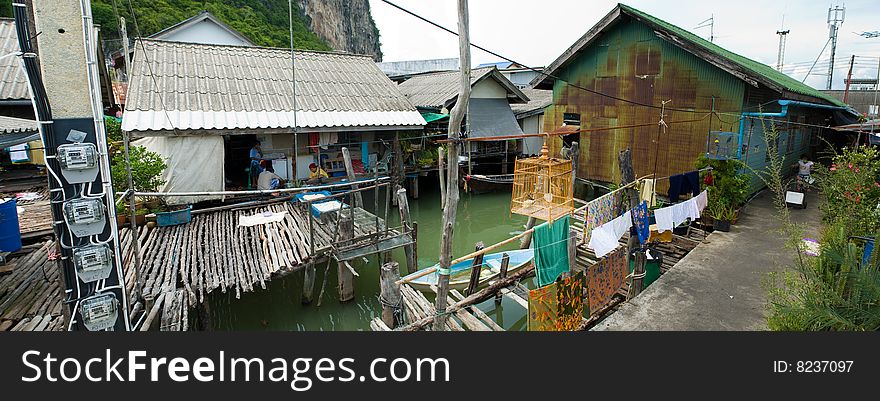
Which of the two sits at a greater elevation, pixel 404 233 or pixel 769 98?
pixel 769 98

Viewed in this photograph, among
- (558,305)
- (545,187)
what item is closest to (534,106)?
(545,187)

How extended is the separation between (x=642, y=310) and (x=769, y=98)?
8.72 m

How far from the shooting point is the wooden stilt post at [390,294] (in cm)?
676

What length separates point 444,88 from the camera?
19016mm

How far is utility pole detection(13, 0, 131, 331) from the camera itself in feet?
13.9

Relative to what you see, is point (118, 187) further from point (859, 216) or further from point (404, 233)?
point (859, 216)

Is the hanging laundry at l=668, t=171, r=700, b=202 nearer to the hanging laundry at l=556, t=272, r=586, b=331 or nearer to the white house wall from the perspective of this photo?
the hanging laundry at l=556, t=272, r=586, b=331

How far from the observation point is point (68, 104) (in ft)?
14.3

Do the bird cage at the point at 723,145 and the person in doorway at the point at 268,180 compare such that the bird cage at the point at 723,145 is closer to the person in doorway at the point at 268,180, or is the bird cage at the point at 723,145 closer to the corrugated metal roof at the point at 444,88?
the corrugated metal roof at the point at 444,88

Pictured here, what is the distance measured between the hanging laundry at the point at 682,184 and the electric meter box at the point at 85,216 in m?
10.6

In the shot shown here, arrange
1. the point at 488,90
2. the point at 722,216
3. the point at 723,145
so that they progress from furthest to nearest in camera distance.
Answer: the point at 488,90 → the point at 723,145 → the point at 722,216

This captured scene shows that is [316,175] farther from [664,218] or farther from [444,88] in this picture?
[664,218]

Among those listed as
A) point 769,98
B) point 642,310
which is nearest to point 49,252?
point 642,310

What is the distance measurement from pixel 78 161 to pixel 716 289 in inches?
355
